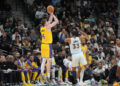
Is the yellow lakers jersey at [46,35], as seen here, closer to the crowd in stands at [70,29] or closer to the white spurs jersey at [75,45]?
the white spurs jersey at [75,45]

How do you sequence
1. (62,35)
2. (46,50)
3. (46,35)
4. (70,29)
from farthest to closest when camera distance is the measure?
1. (70,29)
2. (62,35)
3. (46,50)
4. (46,35)

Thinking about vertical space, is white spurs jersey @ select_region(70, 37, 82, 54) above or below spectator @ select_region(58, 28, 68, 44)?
below

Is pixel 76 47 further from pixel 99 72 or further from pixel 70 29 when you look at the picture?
pixel 70 29

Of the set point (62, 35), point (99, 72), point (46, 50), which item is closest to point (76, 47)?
point (46, 50)

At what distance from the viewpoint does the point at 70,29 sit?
768 inches

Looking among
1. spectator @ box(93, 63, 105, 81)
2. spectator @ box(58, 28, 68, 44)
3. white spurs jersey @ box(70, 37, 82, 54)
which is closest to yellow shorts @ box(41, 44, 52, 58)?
white spurs jersey @ box(70, 37, 82, 54)

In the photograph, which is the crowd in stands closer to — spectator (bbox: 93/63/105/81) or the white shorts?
spectator (bbox: 93/63/105/81)

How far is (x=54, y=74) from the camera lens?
51.8ft

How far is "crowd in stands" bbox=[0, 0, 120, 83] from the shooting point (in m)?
16.2

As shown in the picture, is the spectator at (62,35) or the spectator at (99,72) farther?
the spectator at (62,35)

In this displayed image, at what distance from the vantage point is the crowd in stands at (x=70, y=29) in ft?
53.3

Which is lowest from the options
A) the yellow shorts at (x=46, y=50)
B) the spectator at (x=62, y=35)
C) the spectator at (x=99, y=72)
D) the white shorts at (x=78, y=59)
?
the spectator at (x=99, y=72)

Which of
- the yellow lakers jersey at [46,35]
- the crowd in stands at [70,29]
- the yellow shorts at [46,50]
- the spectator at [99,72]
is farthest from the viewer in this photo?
the spectator at [99,72]

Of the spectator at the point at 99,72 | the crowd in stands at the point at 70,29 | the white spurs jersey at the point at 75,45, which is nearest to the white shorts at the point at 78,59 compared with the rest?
the white spurs jersey at the point at 75,45
